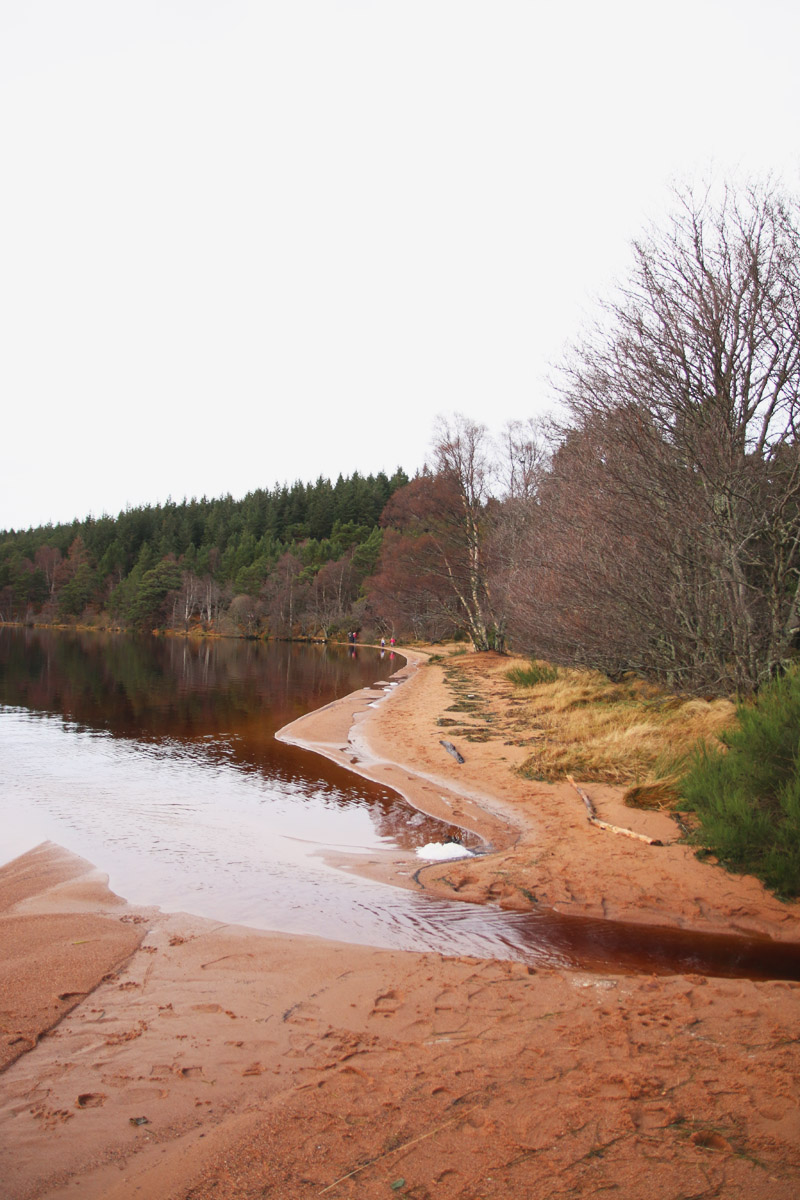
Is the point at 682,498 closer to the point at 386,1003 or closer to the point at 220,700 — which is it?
the point at 386,1003

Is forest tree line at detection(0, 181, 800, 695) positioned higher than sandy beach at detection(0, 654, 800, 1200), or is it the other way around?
forest tree line at detection(0, 181, 800, 695)

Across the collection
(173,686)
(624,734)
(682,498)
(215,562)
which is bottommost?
(173,686)

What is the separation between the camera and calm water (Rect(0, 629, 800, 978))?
20.5 feet

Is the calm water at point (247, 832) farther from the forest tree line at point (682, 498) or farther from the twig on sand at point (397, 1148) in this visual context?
the forest tree line at point (682, 498)

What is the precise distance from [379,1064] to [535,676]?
61.7 feet

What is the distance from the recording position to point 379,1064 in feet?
13.5

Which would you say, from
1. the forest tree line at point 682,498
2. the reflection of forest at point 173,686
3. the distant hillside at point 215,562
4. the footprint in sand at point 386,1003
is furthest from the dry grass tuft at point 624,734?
the distant hillside at point 215,562

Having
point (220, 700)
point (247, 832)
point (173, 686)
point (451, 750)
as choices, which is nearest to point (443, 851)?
point (247, 832)

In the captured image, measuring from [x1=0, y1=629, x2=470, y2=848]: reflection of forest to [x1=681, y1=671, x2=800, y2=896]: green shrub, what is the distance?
12.1 feet

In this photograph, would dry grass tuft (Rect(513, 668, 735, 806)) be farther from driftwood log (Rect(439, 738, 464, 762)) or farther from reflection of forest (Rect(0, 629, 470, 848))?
reflection of forest (Rect(0, 629, 470, 848))

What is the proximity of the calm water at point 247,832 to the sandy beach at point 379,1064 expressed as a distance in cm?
46

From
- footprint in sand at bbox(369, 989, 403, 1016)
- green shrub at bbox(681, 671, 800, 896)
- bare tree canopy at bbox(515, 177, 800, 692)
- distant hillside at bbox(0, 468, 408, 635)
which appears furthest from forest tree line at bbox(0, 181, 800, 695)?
distant hillside at bbox(0, 468, 408, 635)

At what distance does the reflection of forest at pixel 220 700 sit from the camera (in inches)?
494

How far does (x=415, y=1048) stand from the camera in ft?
14.1
